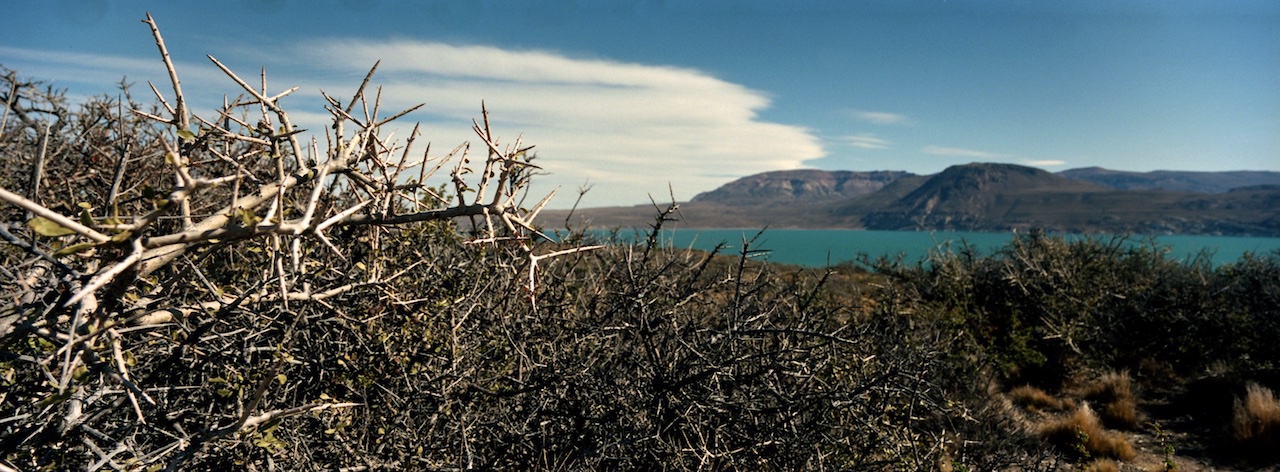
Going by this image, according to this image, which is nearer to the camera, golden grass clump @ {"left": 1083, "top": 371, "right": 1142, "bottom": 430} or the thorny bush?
the thorny bush

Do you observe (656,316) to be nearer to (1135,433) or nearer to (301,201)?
(301,201)

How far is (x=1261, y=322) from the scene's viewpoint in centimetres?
1026

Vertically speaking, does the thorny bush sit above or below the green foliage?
above

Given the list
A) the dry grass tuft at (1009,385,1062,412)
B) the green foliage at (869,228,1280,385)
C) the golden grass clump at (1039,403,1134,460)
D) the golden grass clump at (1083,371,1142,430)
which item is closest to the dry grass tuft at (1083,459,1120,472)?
the golden grass clump at (1039,403,1134,460)

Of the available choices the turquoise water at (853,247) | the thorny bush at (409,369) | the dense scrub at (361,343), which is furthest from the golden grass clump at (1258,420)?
the thorny bush at (409,369)

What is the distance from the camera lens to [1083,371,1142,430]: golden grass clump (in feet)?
29.0

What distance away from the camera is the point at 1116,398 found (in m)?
9.45

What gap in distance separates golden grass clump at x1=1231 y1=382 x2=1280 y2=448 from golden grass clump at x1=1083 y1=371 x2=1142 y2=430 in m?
1.11

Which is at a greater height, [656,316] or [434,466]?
[656,316]

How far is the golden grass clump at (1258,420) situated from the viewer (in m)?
7.40

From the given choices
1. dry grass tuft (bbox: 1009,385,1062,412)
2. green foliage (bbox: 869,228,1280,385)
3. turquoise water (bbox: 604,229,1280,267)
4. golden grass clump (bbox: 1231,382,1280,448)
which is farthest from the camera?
green foliage (bbox: 869,228,1280,385)

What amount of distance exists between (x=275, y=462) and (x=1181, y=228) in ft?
775

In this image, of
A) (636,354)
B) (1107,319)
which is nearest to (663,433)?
(636,354)

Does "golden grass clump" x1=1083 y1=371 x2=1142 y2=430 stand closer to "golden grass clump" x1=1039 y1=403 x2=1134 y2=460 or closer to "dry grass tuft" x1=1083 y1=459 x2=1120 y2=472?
"golden grass clump" x1=1039 y1=403 x2=1134 y2=460
